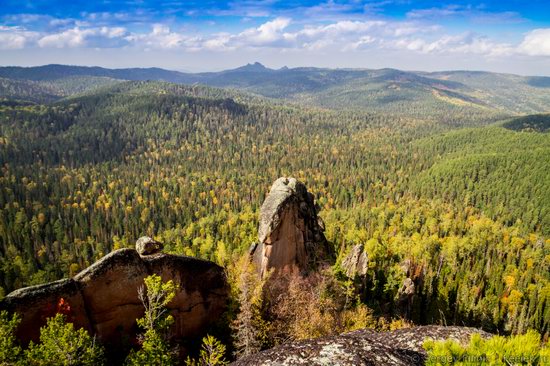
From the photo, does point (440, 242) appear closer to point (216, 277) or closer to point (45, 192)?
point (216, 277)

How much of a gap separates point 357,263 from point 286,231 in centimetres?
2193

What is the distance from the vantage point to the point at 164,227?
148m

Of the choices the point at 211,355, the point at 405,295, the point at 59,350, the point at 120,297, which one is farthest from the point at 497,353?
the point at 405,295

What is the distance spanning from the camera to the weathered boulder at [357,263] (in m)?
57.3

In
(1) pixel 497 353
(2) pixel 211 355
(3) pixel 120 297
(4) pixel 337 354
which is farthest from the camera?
(3) pixel 120 297

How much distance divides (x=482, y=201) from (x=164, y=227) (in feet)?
545

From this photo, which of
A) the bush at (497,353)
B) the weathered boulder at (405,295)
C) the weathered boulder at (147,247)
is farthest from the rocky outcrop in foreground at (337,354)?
the weathered boulder at (405,295)

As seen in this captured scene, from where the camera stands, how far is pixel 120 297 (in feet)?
96.1

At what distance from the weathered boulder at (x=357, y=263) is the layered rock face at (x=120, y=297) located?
89.3 feet

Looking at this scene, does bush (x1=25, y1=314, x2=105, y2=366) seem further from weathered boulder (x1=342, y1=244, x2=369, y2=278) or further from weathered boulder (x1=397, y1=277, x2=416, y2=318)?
weathered boulder (x1=397, y1=277, x2=416, y2=318)

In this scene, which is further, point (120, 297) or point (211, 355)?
point (120, 297)

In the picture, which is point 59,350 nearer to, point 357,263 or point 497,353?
point 497,353

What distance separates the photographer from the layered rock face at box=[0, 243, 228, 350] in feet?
80.4

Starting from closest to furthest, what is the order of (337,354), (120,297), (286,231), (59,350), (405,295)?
(337,354), (59,350), (120,297), (286,231), (405,295)
